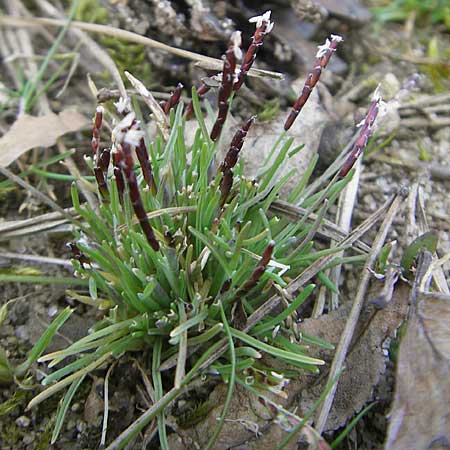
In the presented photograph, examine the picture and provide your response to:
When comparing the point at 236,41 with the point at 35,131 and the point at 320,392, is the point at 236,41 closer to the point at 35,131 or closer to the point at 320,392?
the point at 320,392

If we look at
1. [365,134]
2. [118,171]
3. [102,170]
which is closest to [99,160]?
[102,170]

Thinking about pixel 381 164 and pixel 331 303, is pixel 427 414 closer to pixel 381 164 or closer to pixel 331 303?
pixel 331 303

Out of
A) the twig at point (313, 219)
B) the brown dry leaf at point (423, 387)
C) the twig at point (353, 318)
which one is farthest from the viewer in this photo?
the twig at point (313, 219)

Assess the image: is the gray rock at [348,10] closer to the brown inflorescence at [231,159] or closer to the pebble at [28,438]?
the brown inflorescence at [231,159]

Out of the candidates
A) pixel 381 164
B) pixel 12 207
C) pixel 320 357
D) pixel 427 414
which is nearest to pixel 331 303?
pixel 320 357

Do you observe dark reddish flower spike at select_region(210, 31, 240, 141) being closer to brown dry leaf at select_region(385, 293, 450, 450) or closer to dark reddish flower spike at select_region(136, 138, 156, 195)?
dark reddish flower spike at select_region(136, 138, 156, 195)

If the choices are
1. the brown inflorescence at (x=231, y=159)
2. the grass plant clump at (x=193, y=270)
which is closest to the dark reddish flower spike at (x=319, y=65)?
the grass plant clump at (x=193, y=270)

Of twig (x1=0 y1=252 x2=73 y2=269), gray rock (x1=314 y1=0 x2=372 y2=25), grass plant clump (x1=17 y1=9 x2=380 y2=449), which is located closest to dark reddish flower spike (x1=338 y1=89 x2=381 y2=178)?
grass plant clump (x1=17 y1=9 x2=380 y2=449)
